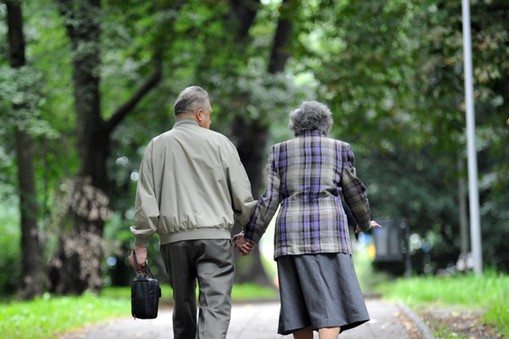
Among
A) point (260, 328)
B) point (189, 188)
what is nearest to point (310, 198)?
point (189, 188)

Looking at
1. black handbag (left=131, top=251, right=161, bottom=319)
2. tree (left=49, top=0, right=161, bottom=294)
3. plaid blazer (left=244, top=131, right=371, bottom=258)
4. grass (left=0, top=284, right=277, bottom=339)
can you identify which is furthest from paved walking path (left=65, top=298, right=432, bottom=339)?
tree (left=49, top=0, right=161, bottom=294)

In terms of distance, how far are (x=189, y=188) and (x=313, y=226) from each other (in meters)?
0.85

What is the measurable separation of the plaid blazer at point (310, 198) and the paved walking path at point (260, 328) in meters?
2.39

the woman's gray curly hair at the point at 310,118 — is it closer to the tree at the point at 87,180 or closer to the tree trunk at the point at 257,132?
the tree at the point at 87,180

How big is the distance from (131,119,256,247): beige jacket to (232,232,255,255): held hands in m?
0.30

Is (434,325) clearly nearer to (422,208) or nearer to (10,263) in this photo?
(10,263)

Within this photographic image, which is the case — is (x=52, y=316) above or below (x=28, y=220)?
below

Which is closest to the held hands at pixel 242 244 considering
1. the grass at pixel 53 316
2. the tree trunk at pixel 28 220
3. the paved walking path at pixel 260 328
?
the paved walking path at pixel 260 328

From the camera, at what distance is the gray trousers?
5.87 metres

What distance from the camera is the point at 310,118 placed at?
6.46 m

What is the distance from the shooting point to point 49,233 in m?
18.6

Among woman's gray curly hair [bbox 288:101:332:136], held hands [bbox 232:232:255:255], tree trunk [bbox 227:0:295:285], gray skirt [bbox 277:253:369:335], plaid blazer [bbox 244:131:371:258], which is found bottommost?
gray skirt [bbox 277:253:369:335]

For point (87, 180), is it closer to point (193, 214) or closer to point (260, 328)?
point (260, 328)

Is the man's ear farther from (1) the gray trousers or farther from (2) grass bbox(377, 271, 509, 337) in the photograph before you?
(2) grass bbox(377, 271, 509, 337)
